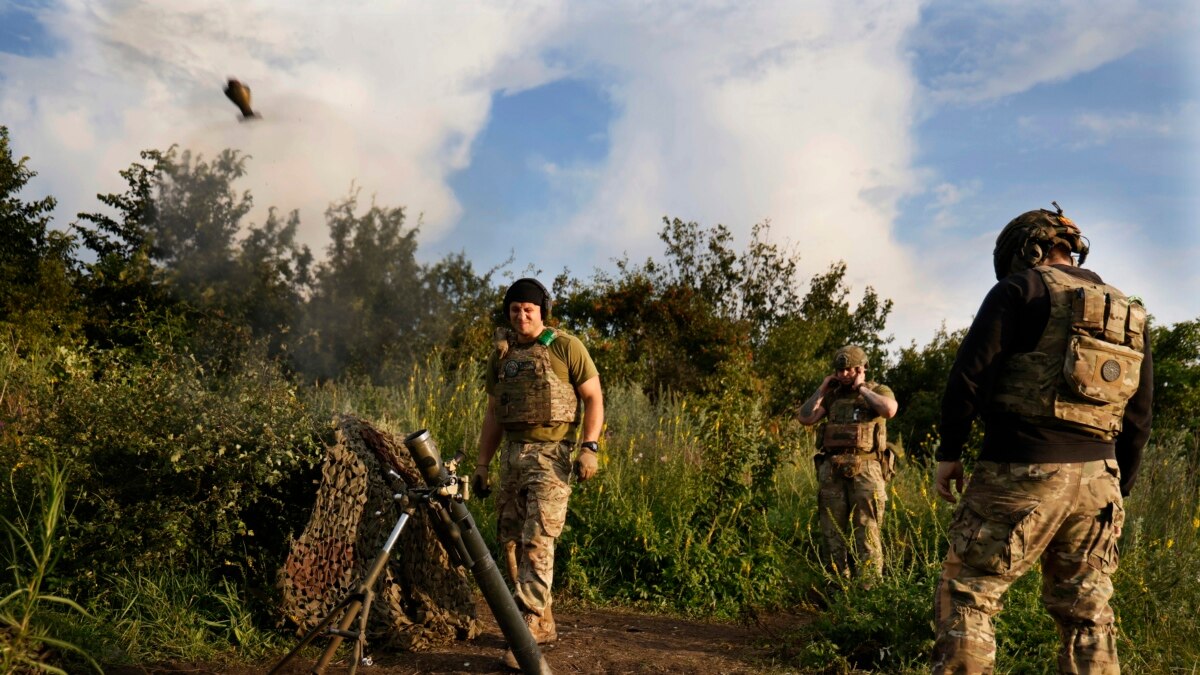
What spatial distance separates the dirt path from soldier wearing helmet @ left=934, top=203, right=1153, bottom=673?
5.67 feet

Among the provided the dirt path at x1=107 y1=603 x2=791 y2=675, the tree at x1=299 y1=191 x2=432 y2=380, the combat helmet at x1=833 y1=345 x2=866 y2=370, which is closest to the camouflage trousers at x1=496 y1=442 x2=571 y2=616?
the dirt path at x1=107 y1=603 x2=791 y2=675

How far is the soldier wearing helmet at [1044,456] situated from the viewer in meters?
3.46

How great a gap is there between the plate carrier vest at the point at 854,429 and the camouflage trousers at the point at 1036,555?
2.68 meters

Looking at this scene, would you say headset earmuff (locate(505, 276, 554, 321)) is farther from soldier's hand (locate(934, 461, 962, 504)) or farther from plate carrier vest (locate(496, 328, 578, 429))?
soldier's hand (locate(934, 461, 962, 504))

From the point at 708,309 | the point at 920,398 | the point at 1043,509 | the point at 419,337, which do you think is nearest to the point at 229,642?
the point at 1043,509

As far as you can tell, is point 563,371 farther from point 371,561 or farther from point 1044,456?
point 1044,456

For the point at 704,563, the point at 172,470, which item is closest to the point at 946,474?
the point at 704,563

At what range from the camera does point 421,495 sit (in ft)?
11.4

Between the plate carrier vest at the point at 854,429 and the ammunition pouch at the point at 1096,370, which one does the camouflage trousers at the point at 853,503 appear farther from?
the ammunition pouch at the point at 1096,370

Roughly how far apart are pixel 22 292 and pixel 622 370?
903 cm

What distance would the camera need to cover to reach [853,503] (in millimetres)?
6324

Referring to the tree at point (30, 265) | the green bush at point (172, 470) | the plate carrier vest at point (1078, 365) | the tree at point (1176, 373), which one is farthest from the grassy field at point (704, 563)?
the tree at point (1176, 373)

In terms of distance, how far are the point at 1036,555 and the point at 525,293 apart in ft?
9.43

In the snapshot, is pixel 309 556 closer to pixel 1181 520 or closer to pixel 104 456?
pixel 104 456
